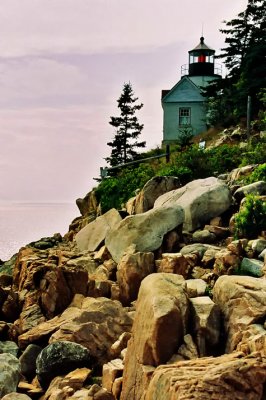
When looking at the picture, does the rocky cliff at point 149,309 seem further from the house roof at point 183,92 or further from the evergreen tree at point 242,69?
the house roof at point 183,92

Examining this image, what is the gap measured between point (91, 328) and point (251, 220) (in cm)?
491

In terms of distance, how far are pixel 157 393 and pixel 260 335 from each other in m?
1.70

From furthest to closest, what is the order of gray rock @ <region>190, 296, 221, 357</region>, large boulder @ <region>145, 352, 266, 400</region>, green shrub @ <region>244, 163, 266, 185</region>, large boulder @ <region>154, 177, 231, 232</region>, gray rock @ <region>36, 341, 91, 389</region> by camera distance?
green shrub @ <region>244, 163, 266, 185</region> < large boulder @ <region>154, 177, 231, 232</region> < gray rock @ <region>36, 341, 91, 389</region> < gray rock @ <region>190, 296, 221, 357</region> < large boulder @ <region>145, 352, 266, 400</region>

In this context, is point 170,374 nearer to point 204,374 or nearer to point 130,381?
point 204,374

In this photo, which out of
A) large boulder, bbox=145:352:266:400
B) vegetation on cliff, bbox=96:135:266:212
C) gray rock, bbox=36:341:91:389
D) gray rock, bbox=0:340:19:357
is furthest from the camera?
vegetation on cliff, bbox=96:135:266:212

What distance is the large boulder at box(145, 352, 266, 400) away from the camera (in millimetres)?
5750

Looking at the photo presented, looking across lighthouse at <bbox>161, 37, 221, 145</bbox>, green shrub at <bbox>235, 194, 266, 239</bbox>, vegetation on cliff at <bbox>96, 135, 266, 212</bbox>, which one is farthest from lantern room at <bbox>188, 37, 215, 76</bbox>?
green shrub at <bbox>235, 194, 266, 239</bbox>

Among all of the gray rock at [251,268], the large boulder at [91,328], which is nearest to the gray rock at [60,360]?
the large boulder at [91,328]

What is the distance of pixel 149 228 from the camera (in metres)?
13.8

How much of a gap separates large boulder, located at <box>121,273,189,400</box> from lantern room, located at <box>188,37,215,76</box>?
142 feet

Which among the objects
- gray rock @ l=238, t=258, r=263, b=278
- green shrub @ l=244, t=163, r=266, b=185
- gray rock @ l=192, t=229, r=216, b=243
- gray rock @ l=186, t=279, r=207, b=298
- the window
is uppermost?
the window

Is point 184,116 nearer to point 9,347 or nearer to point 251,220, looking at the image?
point 251,220

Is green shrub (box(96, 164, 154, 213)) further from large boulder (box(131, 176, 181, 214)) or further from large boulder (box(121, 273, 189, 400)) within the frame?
large boulder (box(121, 273, 189, 400))

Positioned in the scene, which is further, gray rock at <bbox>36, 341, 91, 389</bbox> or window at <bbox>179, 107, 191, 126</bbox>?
window at <bbox>179, 107, 191, 126</bbox>
